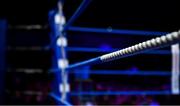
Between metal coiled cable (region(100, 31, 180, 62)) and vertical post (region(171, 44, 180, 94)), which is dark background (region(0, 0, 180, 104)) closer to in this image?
vertical post (region(171, 44, 180, 94))

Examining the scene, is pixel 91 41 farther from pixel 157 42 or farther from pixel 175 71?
pixel 157 42

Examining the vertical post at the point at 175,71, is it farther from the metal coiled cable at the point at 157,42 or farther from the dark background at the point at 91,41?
the metal coiled cable at the point at 157,42

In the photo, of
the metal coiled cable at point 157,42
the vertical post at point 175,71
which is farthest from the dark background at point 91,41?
the metal coiled cable at point 157,42

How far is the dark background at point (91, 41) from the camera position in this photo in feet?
8.75

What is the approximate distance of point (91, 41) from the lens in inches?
117

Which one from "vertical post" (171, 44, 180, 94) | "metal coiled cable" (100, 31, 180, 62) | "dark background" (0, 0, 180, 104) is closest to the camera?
"metal coiled cable" (100, 31, 180, 62)

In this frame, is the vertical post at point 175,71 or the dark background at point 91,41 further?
the dark background at point 91,41

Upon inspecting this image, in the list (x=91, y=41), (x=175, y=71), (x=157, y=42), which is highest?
(x=91, y=41)

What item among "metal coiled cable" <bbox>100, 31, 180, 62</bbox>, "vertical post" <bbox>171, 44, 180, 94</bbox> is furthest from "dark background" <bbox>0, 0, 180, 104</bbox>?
"metal coiled cable" <bbox>100, 31, 180, 62</bbox>

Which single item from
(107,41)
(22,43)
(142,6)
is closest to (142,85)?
(107,41)

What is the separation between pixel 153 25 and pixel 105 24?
64 cm

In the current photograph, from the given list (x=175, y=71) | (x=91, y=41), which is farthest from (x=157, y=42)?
(x=91, y=41)

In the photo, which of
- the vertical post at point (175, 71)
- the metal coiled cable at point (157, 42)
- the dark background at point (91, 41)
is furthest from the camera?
the dark background at point (91, 41)

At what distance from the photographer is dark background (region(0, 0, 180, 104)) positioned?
105 inches
